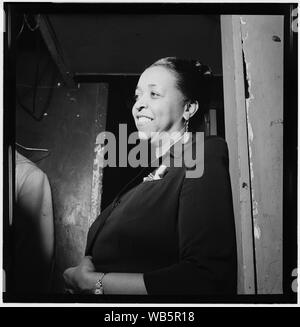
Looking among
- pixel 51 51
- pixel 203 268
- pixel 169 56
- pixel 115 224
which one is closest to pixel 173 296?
pixel 203 268

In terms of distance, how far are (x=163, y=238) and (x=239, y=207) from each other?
0.34 metres

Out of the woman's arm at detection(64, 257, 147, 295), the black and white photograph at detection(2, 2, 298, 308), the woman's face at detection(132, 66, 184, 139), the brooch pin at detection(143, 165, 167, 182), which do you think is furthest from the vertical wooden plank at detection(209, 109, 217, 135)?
the woman's arm at detection(64, 257, 147, 295)

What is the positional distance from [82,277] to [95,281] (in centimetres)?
Result: 6

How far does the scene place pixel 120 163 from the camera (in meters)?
1.75

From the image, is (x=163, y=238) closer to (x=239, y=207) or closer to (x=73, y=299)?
(x=239, y=207)

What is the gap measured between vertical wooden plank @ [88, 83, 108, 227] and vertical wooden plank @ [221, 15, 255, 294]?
0.53 m

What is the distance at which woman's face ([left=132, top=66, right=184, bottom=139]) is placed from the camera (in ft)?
5.72

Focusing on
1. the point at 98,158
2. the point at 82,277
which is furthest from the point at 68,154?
the point at 82,277

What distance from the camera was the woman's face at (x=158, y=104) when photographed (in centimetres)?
174

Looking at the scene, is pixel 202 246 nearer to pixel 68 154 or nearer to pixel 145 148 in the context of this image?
pixel 145 148

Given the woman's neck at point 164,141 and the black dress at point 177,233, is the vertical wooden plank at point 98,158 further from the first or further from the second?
the woman's neck at point 164,141

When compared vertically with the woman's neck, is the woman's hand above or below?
below
